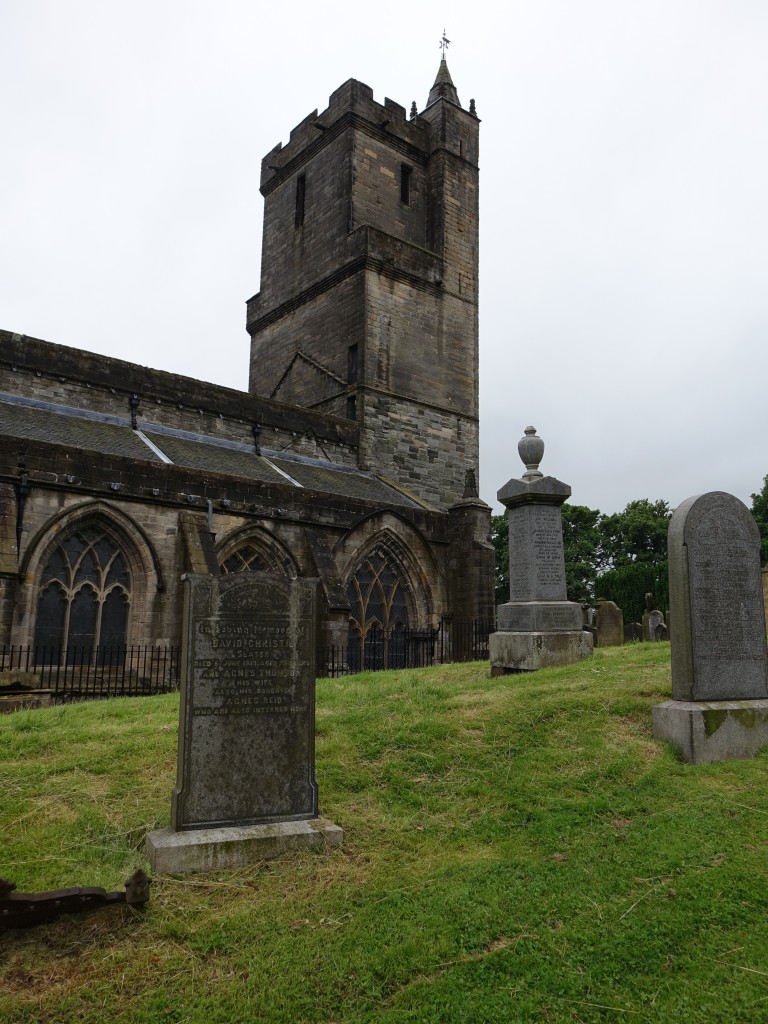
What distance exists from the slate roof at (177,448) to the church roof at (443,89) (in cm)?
1670

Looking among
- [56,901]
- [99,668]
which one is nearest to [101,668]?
[99,668]

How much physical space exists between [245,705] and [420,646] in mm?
13782

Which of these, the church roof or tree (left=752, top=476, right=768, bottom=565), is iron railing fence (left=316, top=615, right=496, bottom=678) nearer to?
the church roof

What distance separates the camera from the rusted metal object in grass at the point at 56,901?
12.0 feet

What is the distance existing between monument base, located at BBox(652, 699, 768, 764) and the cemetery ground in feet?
0.73

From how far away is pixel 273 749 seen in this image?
5098 mm

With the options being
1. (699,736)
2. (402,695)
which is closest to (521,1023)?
(699,736)

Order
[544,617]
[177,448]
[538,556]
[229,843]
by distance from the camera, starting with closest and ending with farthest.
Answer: [229,843]
[544,617]
[538,556]
[177,448]

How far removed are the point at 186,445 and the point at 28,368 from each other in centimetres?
410

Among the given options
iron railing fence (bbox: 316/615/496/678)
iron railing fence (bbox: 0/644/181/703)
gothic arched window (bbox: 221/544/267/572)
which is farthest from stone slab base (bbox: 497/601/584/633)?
iron railing fence (bbox: 316/615/496/678)

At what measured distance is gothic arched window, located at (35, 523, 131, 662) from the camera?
13102 millimetres

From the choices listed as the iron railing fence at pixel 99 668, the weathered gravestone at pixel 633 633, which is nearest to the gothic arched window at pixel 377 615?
the iron railing fence at pixel 99 668

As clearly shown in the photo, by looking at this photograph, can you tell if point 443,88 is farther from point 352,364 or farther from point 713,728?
point 713,728

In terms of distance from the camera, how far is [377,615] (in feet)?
59.4
